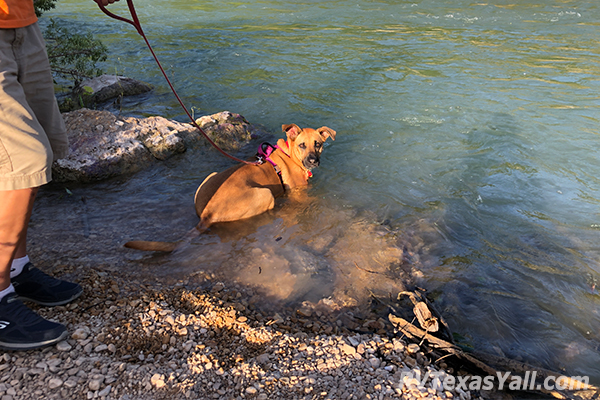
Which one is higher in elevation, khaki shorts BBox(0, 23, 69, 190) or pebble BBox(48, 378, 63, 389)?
khaki shorts BBox(0, 23, 69, 190)

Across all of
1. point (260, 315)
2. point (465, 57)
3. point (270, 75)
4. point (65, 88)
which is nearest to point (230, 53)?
point (270, 75)

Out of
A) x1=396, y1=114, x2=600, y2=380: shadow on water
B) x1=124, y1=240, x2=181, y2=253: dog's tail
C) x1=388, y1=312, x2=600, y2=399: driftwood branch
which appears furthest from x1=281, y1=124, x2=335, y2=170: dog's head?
x1=388, y1=312, x2=600, y2=399: driftwood branch

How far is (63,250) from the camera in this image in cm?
445

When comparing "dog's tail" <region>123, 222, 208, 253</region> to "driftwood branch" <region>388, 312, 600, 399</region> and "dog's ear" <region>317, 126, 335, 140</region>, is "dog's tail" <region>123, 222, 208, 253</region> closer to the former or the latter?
"dog's ear" <region>317, 126, 335, 140</region>

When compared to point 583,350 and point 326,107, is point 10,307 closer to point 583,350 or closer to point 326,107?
point 583,350

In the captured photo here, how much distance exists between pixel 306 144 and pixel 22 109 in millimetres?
4151

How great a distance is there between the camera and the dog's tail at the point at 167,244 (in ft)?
14.6

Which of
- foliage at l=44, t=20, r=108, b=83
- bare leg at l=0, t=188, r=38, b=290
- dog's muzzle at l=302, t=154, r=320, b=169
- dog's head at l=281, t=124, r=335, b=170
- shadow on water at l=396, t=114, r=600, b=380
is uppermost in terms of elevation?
foliage at l=44, t=20, r=108, b=83

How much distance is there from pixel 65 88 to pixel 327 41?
8925 millimetres

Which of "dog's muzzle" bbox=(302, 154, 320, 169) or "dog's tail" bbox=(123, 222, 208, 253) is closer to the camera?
"dog's tail" bbox=(123, 222, 208, 253)

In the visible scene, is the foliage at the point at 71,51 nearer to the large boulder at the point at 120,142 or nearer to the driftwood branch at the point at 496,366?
the large boulder at the point at 120,142

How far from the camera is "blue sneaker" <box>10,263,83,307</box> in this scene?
11.0ft

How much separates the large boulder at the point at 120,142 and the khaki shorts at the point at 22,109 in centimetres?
→ 345

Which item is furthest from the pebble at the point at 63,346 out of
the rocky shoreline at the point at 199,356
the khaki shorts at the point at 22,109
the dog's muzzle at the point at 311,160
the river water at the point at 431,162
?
the dog's muzzle at the point at 311,160
